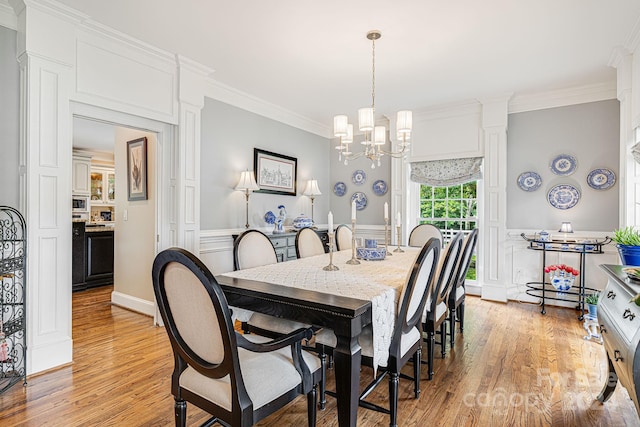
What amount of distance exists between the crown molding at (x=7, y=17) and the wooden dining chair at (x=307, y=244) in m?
2.68

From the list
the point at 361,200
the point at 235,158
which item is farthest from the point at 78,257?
the point at 361,200

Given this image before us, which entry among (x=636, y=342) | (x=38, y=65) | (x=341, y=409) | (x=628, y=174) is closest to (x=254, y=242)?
(x=341, y=409)

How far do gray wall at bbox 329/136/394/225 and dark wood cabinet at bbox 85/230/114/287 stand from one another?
11.8 ft

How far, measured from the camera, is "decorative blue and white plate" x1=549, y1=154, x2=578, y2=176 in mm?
4156

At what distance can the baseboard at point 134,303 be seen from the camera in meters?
3.79

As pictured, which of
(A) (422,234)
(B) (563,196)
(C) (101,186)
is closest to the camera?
(A) (422,234)

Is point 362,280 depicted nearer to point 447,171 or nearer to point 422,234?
point 422,234

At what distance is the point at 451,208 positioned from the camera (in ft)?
16.6

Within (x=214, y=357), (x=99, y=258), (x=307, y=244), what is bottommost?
(x=99, y=258)

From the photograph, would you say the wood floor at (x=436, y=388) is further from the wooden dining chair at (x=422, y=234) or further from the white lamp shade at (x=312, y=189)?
the white lamp shade at (x=312, y=189)

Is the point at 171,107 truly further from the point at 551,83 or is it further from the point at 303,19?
the point at 551,83

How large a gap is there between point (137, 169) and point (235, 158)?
1.13 m

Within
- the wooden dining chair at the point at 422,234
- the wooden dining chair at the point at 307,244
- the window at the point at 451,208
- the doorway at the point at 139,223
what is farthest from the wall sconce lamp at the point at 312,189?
the doorway at the point at 139,223

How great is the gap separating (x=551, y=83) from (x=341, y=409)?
4.31m
